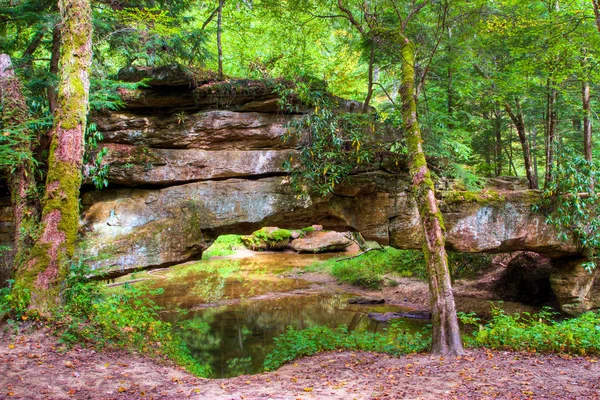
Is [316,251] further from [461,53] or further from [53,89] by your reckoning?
[53,89]

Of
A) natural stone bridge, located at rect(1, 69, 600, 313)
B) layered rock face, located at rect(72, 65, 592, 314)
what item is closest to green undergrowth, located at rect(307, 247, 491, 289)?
natural stone bridge, located at rect(1, 69, 600, 313)

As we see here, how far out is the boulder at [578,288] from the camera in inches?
393

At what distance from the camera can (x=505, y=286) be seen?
12.9 meters

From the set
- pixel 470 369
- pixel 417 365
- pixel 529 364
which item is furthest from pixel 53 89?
pixel 529 364

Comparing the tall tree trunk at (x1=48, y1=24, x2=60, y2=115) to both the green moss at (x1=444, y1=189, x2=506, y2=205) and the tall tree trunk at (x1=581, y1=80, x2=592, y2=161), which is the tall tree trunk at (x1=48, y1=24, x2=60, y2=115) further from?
the tall tree trunk at (x1=581, y1=80, x2=592, y2=161)

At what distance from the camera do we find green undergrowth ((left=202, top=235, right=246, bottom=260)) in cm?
2250

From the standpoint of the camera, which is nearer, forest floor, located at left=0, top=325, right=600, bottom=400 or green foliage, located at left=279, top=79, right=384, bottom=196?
forest floor, located at left=0, top=325, right=600, bottom=400

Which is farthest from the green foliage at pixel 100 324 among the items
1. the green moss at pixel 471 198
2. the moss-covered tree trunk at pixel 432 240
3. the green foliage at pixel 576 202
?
the green foliage at pixel 576 202

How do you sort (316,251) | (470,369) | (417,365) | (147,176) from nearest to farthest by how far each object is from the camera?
(470,369) < (417,365) < (147,176) < (316,251)

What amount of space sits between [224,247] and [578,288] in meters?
18.8

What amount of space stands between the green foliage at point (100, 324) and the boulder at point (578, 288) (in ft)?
31.4

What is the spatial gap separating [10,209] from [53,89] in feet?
9.05

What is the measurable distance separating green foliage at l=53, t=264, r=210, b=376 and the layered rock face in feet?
5.86

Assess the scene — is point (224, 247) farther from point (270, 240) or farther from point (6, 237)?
point (6, 237)
